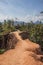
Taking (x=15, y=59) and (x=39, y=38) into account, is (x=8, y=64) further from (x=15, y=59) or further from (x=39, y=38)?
(x=39, y=38)

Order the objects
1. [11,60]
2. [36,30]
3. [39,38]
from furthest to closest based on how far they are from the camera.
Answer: [36,30] → [39,38] → [11,60]

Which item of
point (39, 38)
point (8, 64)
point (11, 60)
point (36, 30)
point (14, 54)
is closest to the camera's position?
point (8, 64)

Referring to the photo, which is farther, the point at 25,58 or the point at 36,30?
the point at 36,30

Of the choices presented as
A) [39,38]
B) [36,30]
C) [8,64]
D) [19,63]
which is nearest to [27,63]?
[19,63]

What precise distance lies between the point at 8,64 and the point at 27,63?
2441 millimetres

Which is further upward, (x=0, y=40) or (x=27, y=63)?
(x=27, y=63)

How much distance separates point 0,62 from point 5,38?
3745cm

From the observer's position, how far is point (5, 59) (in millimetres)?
22688

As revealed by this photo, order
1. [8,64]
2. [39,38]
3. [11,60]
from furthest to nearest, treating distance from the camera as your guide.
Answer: [39,38]
[11,60]
[8,64]

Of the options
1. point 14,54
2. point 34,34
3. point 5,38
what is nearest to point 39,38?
point 34,34

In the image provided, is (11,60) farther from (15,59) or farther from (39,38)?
(39,38)

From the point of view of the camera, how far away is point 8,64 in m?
20.8

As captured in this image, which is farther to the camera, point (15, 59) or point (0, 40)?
point (0, 40)

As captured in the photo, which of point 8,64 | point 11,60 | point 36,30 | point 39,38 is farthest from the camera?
point 36,30
